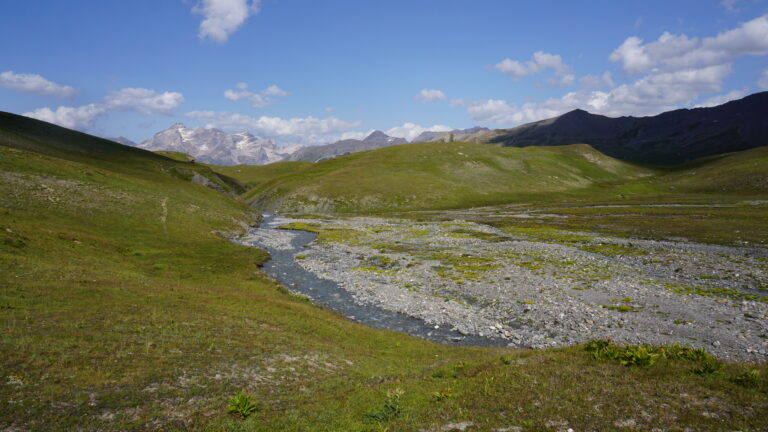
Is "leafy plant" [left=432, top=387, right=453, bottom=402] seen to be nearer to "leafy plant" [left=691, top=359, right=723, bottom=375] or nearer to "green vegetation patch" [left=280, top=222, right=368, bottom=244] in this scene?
"leafy plant" [left=691, top=359, right=723, bottom=375]

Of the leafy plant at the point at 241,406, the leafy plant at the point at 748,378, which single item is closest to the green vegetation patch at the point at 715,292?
the leafy plant at the point at 748,378

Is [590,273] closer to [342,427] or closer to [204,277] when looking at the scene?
[342,427]

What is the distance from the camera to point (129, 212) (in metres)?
66.7

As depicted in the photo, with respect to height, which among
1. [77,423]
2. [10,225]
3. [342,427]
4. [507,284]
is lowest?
[507,284]

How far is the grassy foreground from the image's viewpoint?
11.5 m

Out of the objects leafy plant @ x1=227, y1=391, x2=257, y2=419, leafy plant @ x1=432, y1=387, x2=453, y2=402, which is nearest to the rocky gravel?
leafy plant @ x1=432, y1=387, x2=453, y2=402

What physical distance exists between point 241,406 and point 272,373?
449 cm

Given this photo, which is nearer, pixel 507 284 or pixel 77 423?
pixel 77 423

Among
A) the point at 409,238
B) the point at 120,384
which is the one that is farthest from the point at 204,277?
the point at 409,238

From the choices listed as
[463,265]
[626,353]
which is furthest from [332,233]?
[626,353]

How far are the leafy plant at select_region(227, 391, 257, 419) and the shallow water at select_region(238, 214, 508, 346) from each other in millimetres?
18419

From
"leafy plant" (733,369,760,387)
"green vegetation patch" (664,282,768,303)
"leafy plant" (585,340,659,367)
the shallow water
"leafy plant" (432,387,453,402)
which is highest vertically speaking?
"leafy plant" (733,369,760,387)

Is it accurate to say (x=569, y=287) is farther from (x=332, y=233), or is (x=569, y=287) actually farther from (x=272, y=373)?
(x=332, y=233)

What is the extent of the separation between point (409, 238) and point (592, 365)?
206 feet
